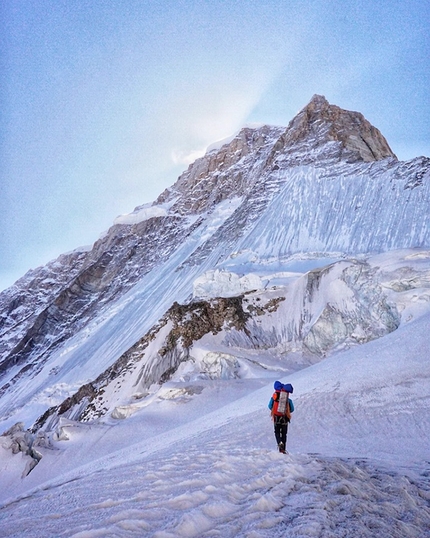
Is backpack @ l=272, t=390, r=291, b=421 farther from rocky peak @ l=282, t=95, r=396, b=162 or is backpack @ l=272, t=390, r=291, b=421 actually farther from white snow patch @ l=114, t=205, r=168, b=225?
white snow patch @ l=114, t=205, r=168, b=225

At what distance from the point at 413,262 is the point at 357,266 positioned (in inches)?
151

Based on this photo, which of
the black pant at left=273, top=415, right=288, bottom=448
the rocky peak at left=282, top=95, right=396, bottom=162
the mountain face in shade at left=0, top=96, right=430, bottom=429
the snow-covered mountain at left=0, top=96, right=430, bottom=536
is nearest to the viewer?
the black pant at left=273, top=415, right=288, bottom=448

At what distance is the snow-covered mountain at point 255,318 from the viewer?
12891 mm

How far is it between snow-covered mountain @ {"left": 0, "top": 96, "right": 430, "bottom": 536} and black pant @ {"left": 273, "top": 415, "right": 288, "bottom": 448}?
91 cm

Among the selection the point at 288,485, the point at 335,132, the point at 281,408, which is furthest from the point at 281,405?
the point at 335,132

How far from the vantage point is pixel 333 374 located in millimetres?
13773

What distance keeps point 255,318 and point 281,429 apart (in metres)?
27.4

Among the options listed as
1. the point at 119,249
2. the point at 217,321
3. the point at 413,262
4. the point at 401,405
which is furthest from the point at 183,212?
the point at 401,405

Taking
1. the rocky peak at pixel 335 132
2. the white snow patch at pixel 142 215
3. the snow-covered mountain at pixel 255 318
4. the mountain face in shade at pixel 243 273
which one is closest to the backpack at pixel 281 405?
the snow-covered mountain at pixel 255 318

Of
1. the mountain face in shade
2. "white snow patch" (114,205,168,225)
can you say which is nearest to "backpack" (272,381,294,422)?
the mountain face in shade

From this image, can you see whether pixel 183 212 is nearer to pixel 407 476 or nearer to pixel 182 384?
pixel 182 384

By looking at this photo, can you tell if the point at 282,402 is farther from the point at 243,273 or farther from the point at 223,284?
the point at 243,273

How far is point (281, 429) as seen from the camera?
640cm

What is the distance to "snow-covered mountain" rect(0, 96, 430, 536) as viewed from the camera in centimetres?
1289
